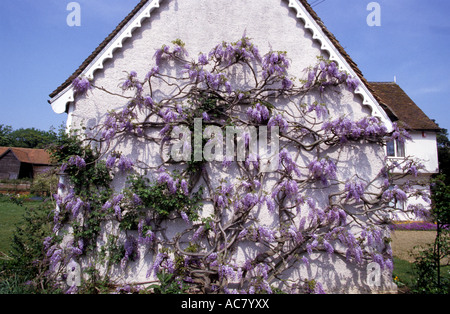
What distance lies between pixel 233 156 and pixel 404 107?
61.5 ft

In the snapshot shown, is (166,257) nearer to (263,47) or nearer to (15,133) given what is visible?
(263,47)

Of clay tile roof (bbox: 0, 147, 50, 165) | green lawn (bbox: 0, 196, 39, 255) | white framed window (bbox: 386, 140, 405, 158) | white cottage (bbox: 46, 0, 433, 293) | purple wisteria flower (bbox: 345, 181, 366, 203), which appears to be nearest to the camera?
white cottage (bbox: 46, 0, 433, 293)

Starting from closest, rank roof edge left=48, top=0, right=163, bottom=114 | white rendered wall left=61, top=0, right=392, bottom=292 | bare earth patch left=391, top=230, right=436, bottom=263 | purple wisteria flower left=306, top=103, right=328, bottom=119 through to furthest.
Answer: roof edge left=48, top=0, right=163, bottom=114 → white rendered wall left=61, top=0, right=392, bottom=292 → purple wisteria flower left=306, top=103, right=328, bottom=119 → bare earth patch left=391, top=230, right=436, bottom=263

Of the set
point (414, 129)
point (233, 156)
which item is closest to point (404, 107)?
point (414, 129)

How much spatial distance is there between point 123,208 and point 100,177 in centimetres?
84

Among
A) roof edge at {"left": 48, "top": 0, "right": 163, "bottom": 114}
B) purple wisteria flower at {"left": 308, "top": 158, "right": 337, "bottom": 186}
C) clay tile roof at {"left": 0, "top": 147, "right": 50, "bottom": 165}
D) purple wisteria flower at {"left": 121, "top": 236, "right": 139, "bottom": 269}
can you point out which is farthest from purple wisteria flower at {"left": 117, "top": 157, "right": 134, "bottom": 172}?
clay tile roof at {"left": 0, "top": 147, "right": 50, "bottom": 165}

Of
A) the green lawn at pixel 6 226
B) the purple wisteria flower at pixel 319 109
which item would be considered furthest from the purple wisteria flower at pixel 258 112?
the green lawn at pixel 6 226

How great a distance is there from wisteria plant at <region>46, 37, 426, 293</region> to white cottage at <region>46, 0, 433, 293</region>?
3cm

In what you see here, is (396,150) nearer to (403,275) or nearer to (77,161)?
(403,275)

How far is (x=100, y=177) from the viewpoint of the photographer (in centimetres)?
623

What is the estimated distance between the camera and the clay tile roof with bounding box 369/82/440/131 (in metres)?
19.4

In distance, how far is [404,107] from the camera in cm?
2017

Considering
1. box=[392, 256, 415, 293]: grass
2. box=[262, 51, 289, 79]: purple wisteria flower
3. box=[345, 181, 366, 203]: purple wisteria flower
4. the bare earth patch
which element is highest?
box=[262, 51, 289, 79]: purple wisteria flower

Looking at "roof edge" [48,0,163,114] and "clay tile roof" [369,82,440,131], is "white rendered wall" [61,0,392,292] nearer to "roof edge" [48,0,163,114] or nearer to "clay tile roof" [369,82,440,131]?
"roof edge" [48,0,163,114]
